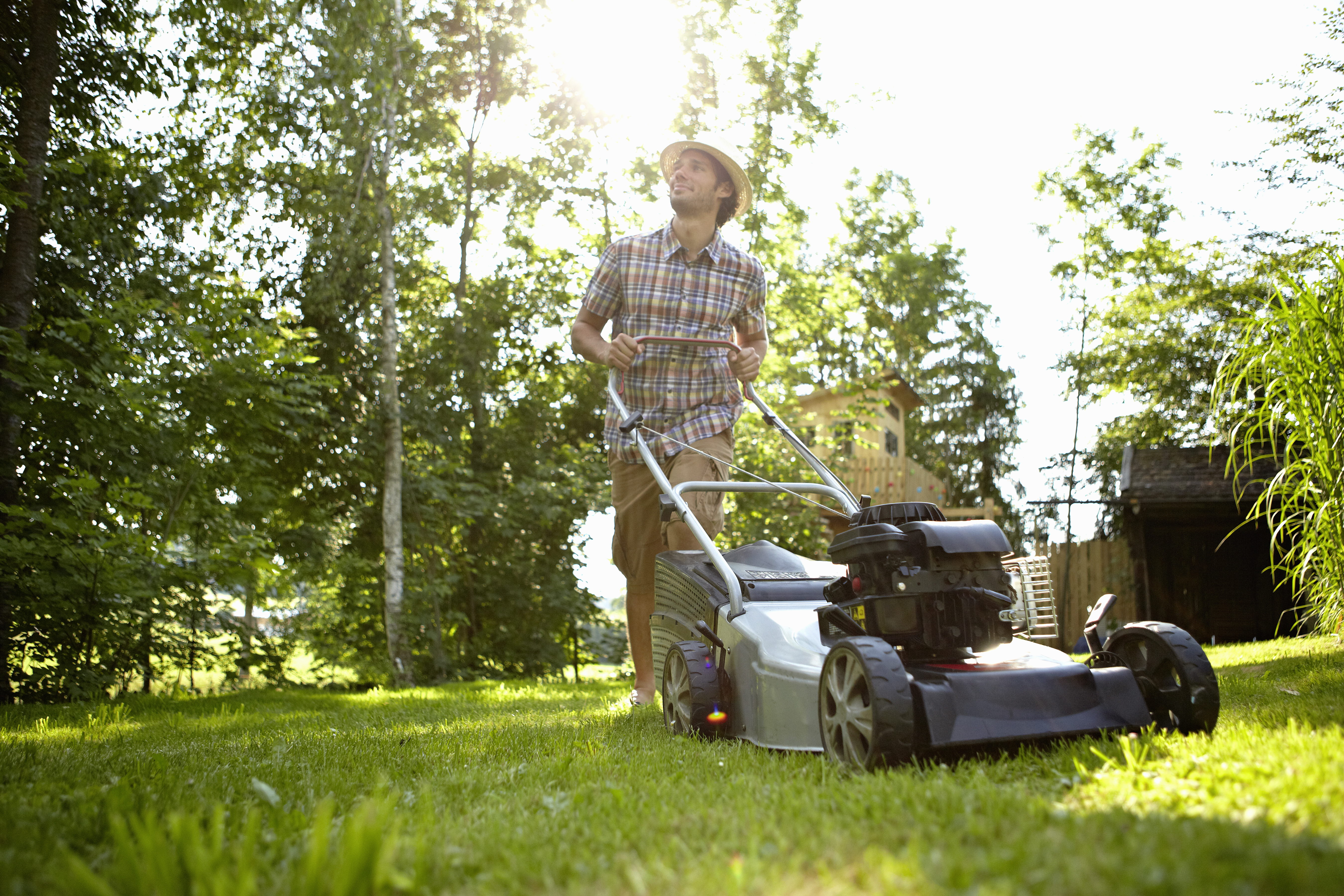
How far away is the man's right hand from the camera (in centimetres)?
388

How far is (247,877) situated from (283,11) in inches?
357

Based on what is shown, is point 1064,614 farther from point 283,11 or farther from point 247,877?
point 247,877

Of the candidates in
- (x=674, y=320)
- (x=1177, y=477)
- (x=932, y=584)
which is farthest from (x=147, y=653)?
(x=1177, y=477)

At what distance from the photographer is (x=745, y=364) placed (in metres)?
4.01

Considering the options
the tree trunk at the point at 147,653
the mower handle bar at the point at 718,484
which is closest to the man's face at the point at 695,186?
the mower handle bar at the point at 718,484

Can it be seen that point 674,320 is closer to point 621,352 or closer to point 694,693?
point 621,352

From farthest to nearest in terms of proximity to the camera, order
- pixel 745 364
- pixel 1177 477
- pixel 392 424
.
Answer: pixel 1177 477
pixel 392 424
pixel 745 364

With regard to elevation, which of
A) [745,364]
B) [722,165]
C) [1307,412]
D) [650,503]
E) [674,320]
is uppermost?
[722,165]

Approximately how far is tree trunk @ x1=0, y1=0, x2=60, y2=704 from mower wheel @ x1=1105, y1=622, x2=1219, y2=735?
16.8ft

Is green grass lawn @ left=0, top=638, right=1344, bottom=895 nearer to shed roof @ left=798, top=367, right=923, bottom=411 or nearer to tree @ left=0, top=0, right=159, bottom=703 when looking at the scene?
tree @ left=0, top=0, right=159, bottom=703

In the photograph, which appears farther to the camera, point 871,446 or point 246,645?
point 871,446

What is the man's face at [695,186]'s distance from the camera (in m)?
4.10

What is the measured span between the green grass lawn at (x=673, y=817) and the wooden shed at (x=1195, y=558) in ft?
34.8

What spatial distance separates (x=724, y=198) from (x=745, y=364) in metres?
0.83
